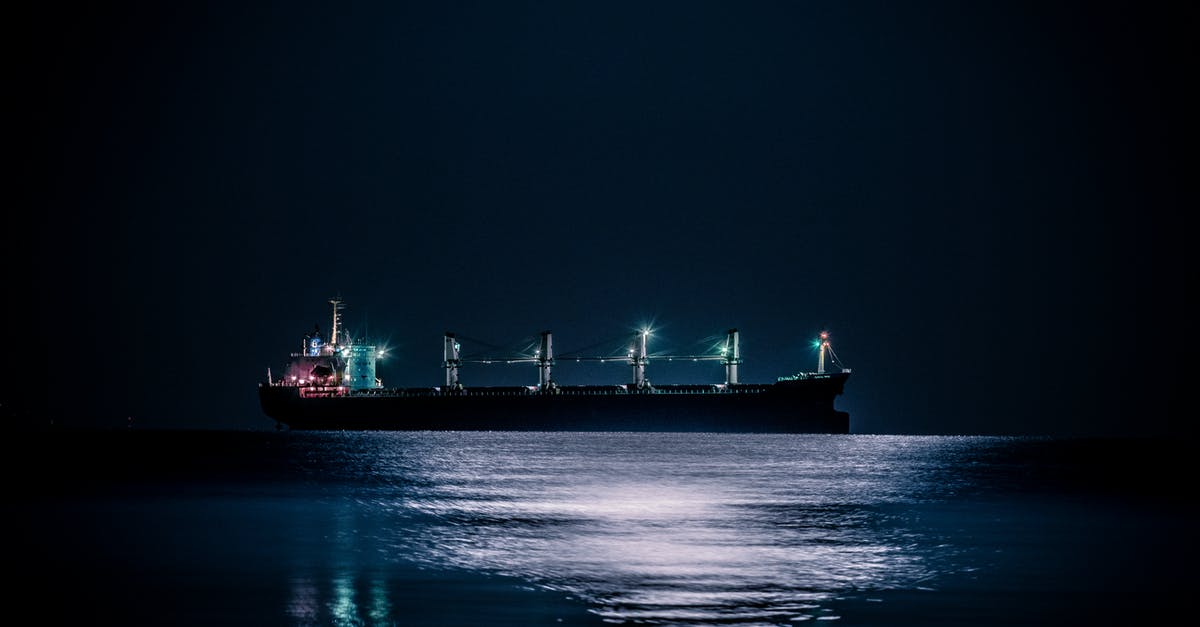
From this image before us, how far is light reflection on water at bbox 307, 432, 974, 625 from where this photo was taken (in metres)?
14.7

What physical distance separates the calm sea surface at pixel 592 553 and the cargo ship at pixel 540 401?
72010mm

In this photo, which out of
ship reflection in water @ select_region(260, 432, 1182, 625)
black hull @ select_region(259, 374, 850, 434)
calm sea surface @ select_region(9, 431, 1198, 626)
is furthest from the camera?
black hull @ select_region(259, 374, 850, 434)

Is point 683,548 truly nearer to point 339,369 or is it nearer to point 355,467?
point 355,467

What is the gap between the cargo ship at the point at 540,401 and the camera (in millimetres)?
113188

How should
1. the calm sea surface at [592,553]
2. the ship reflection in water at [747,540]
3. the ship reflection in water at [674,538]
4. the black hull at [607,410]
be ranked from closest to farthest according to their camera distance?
the calm sea surface at [592,553] → the ship reflection in water at [747,540] → the ship reflection in water at [674,538] → the black hull at [607,410]

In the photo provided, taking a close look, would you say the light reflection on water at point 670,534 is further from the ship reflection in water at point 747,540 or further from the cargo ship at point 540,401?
the cargo ship at point 540,401

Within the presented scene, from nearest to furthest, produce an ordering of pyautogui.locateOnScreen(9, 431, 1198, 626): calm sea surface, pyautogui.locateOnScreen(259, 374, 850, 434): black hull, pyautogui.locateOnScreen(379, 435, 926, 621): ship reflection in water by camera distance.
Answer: pyautogui.locateOnScreen(9, 431, 1198, 626): calm sea surface
pyautogui.locateOnScreen(379, 435, 926, 621): ship reflection in water
pyautogui.locateOnScreen(259, 374, 850, 434): black hull

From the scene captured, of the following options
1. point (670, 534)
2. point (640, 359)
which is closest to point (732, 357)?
point (640, 359)

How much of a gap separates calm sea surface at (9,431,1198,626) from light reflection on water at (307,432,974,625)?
0.27ft

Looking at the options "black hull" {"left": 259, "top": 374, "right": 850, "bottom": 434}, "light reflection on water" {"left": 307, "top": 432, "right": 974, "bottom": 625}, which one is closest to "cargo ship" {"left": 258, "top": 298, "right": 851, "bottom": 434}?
"black hull" {"left": 259, "top": 374, "right": 850, "bottom": 434}

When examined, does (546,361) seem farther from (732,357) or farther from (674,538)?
(674,538)

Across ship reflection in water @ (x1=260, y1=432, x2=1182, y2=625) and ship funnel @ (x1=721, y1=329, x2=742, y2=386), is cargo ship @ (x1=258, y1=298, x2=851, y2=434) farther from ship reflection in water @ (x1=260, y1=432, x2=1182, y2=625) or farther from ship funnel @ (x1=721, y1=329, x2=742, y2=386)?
ship reflection in water @ (x1=260, y1=432, x2=1182, y2=625)

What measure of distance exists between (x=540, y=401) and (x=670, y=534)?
96.3m

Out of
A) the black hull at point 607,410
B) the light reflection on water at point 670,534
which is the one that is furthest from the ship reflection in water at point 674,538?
the black hull at point 607,410
